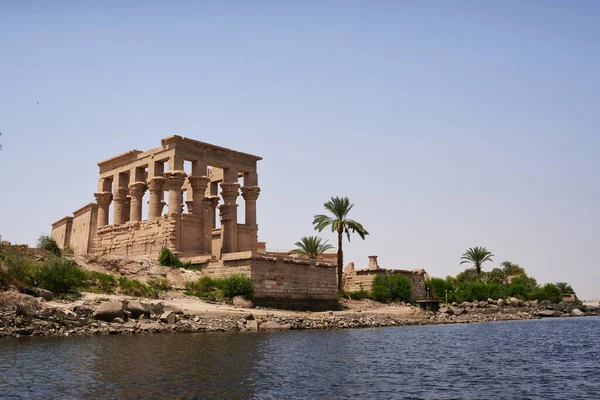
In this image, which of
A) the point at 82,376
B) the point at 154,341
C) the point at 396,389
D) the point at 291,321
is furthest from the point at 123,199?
the point at 396,389

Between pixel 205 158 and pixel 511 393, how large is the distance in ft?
98.5

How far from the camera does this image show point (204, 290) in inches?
1261

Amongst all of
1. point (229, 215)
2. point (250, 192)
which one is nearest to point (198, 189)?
point (229, 215)

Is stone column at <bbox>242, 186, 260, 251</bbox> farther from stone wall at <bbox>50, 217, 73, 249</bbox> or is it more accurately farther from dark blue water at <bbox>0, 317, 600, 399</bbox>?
dark blue water at <bbox>0, 317, 600, 399</bbox>

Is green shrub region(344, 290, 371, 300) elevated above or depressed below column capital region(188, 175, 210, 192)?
below

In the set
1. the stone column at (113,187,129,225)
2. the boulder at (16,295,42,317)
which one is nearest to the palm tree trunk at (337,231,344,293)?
the stone column at (113,187,129,225)

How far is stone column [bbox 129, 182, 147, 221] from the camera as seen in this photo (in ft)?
132

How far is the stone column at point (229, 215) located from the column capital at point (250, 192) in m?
1.28

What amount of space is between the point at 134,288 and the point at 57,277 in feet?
13.6

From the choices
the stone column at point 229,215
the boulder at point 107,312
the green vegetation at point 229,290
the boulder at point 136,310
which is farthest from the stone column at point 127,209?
the boulder at point 107,312

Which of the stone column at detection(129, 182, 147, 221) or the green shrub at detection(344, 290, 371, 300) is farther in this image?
the green shrub at detection(344, 290, 371, 300)

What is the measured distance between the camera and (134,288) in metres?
29.2

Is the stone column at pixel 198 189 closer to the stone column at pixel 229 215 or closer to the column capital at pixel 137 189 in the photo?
the stone column at pixel 229 215

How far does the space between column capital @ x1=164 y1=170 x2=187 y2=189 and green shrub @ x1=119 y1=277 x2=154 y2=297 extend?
8895 mm
